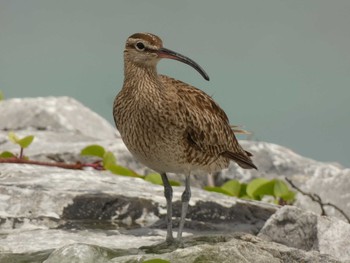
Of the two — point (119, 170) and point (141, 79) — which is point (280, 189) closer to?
point (119, 170)

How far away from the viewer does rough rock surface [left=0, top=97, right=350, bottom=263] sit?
8.89 meters

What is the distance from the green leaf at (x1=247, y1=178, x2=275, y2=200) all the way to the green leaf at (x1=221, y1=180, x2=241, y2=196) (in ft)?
0.59

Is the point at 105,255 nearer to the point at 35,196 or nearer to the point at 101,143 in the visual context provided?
the point at 35,196

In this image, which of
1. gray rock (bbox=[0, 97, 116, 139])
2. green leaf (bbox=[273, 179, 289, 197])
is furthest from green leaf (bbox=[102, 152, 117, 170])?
gray rock (bbox=[0, 97, 116, 139])

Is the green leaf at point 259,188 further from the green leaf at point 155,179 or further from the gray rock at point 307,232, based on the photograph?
the gray rock at point 307,232

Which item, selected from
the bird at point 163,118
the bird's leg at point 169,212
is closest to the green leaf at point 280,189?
the bird at point 163,118

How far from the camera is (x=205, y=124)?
1036 centimetres

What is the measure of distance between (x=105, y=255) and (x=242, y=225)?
2.56m

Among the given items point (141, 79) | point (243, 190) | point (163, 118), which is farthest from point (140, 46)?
point (243, 190)

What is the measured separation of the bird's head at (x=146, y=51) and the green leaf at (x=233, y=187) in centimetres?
336

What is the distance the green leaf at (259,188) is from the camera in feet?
42.5

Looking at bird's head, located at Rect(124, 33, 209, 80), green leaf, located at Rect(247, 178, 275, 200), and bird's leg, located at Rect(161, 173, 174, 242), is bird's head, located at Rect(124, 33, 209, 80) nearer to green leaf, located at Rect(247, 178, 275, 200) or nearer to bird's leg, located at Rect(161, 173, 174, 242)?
bird's leg, located at Rect(161, 173, 174, 242)

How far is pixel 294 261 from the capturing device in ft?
29.5

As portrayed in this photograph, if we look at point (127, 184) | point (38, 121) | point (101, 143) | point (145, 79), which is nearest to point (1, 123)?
point (38, 121)
